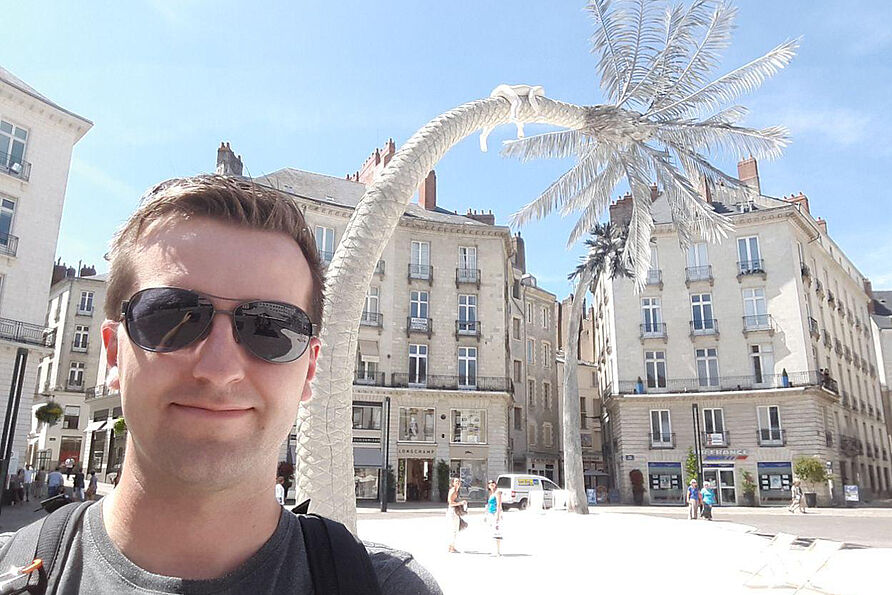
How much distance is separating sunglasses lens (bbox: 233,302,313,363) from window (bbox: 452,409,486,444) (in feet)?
127

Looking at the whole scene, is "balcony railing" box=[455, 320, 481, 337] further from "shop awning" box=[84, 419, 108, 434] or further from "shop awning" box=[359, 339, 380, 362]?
"shop awning" box=[84, 419, 108, 434]

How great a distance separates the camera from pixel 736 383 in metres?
40.5

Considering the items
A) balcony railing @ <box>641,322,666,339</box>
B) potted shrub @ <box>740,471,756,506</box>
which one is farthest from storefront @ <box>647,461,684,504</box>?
balcony railing @ <box>641,322,666,339</box>

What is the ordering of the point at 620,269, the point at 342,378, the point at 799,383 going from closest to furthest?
1. the point at 342,378
2. the point at 620,269
3. the point at 799,383

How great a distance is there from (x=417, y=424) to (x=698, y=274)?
2143 cm

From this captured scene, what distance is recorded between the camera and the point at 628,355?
4347cm

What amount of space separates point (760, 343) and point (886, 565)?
30.0 metres

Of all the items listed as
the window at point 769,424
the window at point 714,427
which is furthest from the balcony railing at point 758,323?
the window at point 714,427

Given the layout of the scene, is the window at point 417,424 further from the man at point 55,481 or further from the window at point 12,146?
the window at point 12,146

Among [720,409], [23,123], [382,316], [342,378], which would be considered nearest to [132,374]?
[342,378]

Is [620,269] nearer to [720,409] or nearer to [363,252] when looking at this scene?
[720,409]

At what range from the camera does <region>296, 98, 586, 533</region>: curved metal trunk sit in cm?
641

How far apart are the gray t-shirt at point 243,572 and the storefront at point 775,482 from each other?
4259 cm

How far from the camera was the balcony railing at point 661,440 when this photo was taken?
4088cm
